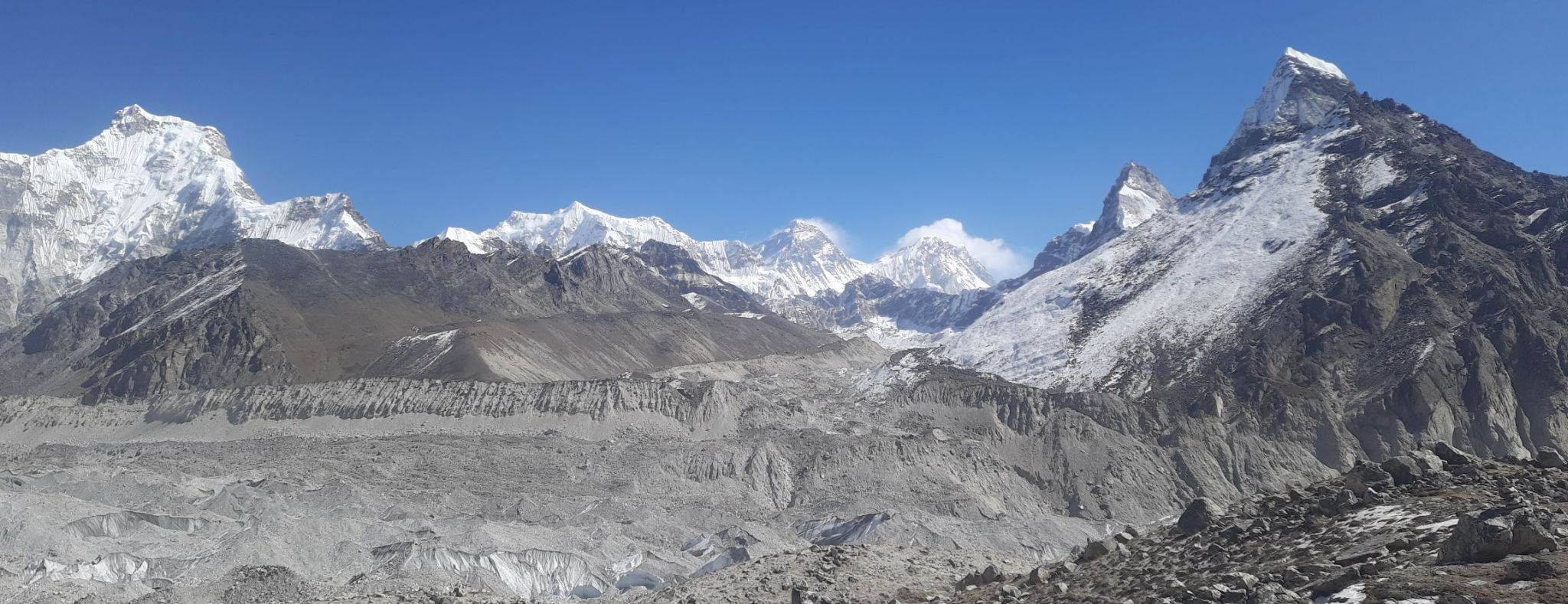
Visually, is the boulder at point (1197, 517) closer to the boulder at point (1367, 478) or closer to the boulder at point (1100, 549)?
the boulder at point (1100, 549)

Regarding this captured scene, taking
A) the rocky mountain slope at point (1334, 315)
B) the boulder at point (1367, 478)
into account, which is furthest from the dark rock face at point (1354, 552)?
the rocky mountain slope at point (1334, 315)

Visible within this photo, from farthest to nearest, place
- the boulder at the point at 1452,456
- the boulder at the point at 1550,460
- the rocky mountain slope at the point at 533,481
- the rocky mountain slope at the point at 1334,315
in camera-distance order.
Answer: the rocky mountain slope at the point at 1334,315, the rocky mountain slope at the point at 533,481, the boulder at the point at 1452,456, the boulder at the point at 1550,460

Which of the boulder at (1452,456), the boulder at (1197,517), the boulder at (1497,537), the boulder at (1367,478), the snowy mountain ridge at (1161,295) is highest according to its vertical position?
the snowy mountain ridge at (1161,295)

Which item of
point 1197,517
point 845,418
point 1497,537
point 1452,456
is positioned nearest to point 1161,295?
point 845,418

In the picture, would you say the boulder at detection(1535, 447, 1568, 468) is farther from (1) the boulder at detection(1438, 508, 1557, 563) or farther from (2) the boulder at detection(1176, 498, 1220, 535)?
(1) the boulder at detection(1438, 508, 1557, 563)

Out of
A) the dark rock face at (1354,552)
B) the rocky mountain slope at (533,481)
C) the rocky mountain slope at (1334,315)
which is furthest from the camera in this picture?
the rocky mountain slope at (1334,315)

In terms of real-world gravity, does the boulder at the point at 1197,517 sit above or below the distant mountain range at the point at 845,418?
below

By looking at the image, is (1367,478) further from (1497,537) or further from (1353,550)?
(1497,537)

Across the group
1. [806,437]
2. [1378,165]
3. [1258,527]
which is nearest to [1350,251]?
[1378,165]
